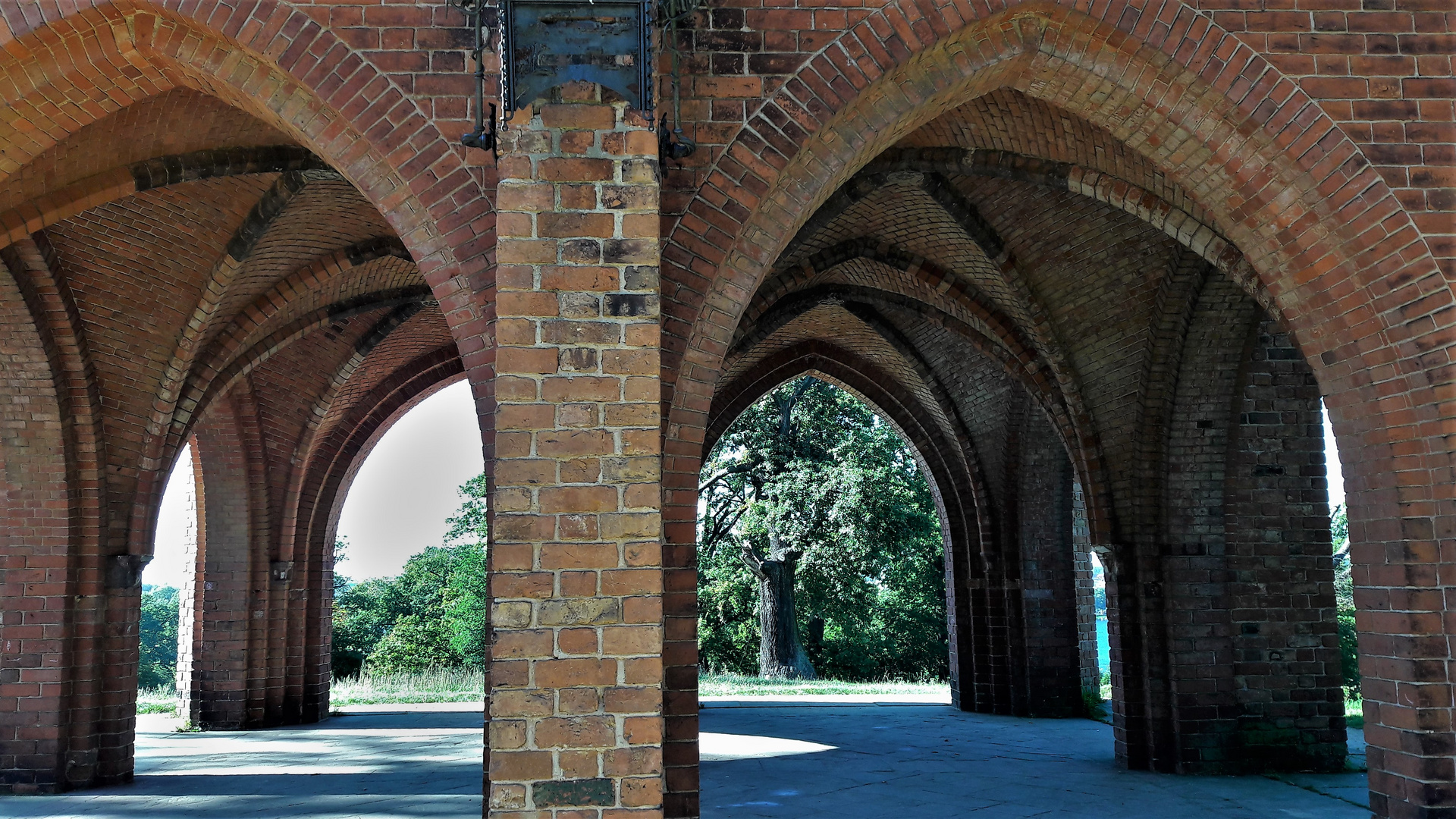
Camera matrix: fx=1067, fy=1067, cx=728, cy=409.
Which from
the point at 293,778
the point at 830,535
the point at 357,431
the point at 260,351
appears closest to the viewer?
the point at 293,778

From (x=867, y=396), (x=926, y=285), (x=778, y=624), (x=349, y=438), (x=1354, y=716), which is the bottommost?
(x=1354, y=716)

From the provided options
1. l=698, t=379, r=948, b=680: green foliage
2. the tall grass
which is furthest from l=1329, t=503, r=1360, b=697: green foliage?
the tall grass

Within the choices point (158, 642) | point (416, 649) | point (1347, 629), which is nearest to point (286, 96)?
point (1347, 629)

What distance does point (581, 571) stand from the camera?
382cm

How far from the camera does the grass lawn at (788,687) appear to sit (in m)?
19.4

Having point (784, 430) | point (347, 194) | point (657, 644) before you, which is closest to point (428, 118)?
point (657, 644)

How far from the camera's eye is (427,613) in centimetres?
4109

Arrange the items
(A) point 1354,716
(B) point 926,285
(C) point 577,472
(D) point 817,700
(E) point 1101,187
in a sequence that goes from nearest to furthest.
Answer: (C) point 577,472 → (E) point 1101,187 → (B) point 926,285 → (A) point 1354,716 → (D) point 817,700

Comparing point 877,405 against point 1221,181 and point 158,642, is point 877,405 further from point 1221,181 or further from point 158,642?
point 158,642

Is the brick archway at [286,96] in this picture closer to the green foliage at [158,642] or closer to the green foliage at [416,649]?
the green foliage at [416,649]

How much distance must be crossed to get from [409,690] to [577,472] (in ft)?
59.9

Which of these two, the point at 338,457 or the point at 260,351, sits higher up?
the point at 260,351

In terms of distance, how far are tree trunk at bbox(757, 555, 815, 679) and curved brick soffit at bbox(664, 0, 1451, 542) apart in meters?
17.9

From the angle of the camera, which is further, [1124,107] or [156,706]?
[156,706]
